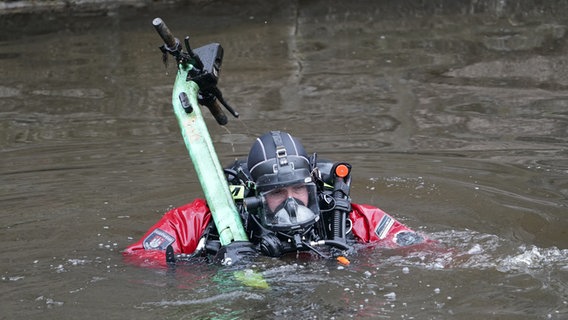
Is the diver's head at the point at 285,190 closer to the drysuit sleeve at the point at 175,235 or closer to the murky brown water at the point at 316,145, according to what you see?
the murky brown water at the point at 316,145

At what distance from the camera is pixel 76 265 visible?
480 cm

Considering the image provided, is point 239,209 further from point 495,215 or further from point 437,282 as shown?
point 495,215

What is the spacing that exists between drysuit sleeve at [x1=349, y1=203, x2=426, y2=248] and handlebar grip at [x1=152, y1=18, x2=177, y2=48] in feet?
4.24

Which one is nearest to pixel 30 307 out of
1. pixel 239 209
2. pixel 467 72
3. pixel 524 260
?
pixel 239 209

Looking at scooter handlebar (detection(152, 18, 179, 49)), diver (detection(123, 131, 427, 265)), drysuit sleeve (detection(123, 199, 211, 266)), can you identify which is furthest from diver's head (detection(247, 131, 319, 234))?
scooter handlebar (detection(152, 18, 179, 49))

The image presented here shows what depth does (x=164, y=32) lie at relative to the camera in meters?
4.54

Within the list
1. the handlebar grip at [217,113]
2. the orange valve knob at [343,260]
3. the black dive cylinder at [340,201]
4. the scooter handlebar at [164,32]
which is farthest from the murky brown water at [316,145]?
the scooter handlebar at [164,32]

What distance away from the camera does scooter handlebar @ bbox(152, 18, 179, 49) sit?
4.47 meters

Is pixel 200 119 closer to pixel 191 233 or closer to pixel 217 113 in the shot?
pixel 217 113

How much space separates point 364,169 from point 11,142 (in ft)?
9.07

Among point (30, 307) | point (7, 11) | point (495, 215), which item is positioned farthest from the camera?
point (7, 11)

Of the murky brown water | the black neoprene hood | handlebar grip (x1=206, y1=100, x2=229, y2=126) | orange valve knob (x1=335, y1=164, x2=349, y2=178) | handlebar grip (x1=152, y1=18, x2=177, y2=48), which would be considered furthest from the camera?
handlebar grip (x1=206, y1=100, x2=229, y2=126)

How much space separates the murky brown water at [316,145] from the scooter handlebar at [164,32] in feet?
3.70

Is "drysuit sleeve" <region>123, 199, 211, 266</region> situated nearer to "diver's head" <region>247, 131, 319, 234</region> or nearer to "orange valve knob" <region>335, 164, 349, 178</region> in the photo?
"diver's head" <region>247, 131, 319, 234</region>
